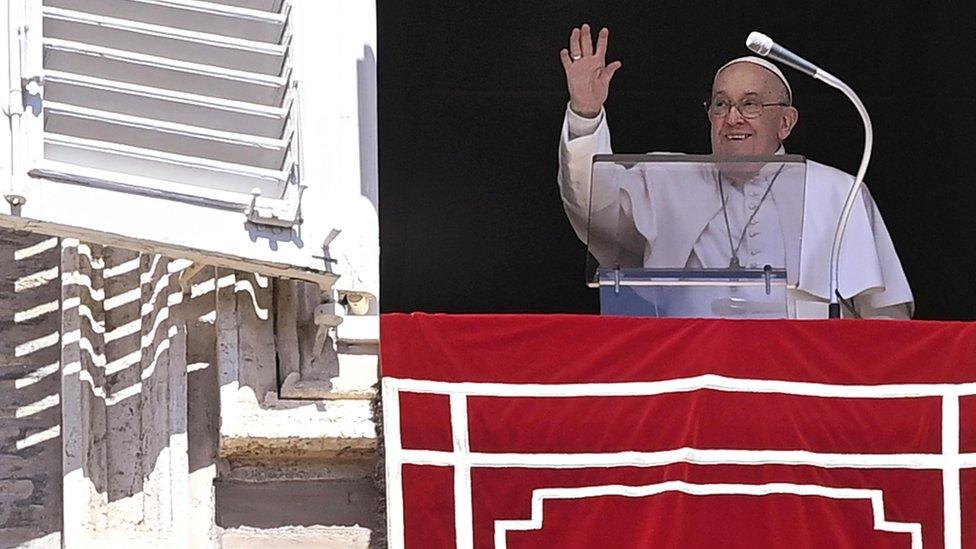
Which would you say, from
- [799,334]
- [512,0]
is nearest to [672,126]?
[512,0]

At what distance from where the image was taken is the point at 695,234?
6.41 m

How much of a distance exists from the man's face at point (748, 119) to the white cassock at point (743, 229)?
7.1 inches

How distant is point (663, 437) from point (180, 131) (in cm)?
110

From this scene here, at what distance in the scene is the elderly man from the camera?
6203 mm

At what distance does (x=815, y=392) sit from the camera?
5.48 meters

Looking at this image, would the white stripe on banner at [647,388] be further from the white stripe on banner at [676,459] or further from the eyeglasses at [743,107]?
the eyeglasses at [743,107]

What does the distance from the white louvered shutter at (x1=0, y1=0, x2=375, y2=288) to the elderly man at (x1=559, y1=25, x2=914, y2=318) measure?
102cm

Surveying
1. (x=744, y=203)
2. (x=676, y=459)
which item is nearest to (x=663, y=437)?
(x=676, y=459)

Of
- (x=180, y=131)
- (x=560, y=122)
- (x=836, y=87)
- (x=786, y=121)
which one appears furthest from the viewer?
(x=560, y=122)

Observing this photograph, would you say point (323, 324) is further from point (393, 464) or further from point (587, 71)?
point (587, 71)

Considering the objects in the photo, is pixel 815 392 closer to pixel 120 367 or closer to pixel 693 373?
pixel 693 373

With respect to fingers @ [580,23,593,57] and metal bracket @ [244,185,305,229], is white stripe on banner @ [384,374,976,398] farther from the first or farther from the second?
fingers @ [580,23,593,57]

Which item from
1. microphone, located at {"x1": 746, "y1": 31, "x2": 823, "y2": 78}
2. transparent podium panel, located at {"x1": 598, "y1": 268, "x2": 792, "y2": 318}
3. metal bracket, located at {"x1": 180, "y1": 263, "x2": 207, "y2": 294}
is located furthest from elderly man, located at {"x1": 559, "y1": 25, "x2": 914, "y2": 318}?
metal bracket, located at {"x1": 180, "y1": 263, "x2": 207, "y2": 294}

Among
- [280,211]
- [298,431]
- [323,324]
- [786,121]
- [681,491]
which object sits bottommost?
[681,491]
